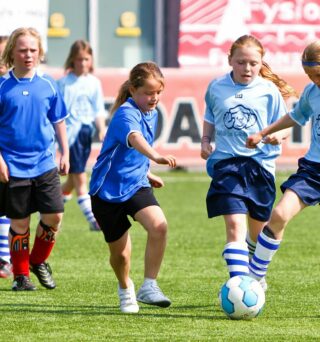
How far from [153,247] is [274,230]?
776 mm

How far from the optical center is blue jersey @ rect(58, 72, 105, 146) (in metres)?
A: 13.8

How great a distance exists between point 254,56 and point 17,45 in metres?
1.82

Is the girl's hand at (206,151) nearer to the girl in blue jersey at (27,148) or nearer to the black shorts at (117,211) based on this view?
the black shorts at (117,211)

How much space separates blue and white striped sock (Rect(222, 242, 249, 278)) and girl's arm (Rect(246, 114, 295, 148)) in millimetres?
640

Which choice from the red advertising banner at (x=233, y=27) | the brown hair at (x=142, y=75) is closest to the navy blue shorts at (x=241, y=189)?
the brown hair at (x=142, y=75)

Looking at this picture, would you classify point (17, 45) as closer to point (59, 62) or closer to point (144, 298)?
point (144, 298)

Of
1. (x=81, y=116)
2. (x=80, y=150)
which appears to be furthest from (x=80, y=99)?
(x=80, y=150)

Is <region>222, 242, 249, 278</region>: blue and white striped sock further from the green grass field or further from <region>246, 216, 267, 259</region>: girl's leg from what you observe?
<region>246, 216, 267, 259</region>: girl's leg

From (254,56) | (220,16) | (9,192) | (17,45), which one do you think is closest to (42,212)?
(9,192)

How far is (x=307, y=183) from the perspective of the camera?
809cm

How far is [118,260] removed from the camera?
8.20 metres

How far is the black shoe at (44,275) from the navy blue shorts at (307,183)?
6.96 feet

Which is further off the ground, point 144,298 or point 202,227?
point 144,298

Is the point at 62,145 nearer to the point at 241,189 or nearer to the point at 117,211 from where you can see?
the point at 117,211
